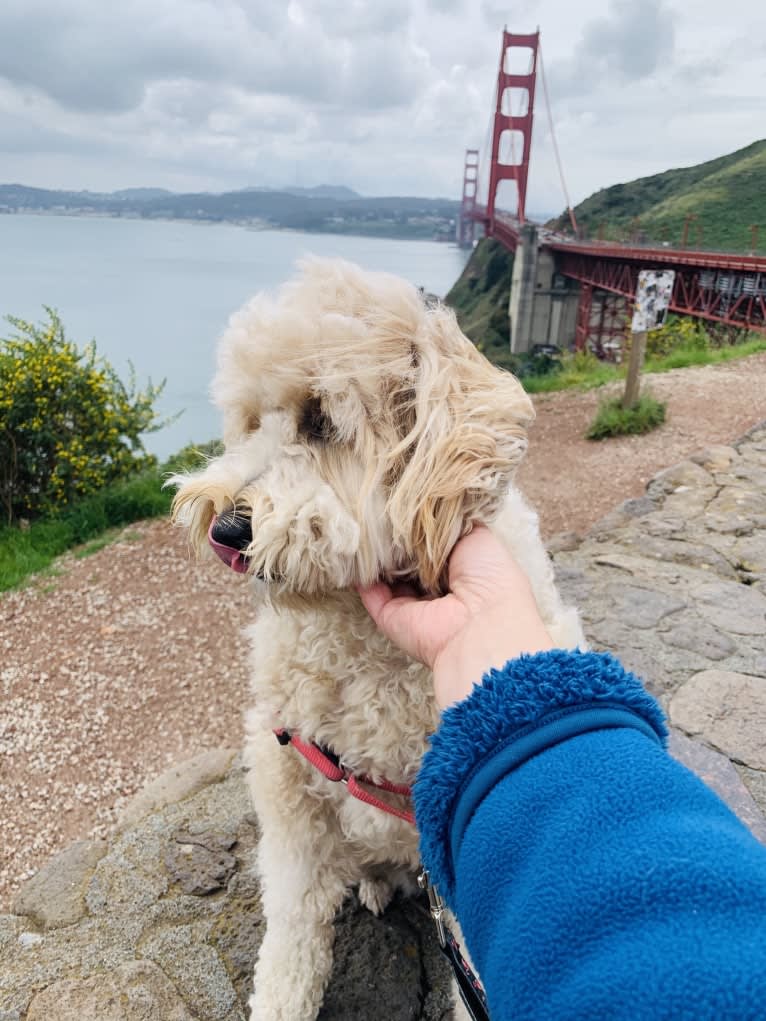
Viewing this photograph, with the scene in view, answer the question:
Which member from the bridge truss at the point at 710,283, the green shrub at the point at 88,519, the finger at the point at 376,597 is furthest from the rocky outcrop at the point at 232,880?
the bridge truss at the point at 710,283

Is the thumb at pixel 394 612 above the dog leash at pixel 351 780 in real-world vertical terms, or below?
above

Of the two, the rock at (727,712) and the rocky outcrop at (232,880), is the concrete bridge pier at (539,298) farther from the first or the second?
the rock at (727,712)

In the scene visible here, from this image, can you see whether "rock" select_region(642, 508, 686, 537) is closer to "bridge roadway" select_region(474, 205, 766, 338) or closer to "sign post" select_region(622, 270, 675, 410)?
"sign post" select_region(622, 270, 675, 410)

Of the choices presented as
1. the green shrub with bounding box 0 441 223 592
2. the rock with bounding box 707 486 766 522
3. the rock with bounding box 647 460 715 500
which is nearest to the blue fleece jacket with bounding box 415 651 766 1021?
the rock with bounding box 707 486 766 522

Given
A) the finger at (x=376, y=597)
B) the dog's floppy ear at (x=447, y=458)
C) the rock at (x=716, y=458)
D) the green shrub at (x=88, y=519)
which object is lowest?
the green shrub at (x=88, y=519)

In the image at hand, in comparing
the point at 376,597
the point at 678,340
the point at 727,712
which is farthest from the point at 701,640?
the point at 678,340

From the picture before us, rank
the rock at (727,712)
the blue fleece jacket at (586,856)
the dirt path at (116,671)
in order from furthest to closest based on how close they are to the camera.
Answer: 1. the dirt path at (116,671)
2. the rock at (727,712)
3. the blue fleece jacket at (586,856)

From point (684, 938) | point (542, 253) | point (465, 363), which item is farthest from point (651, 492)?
point (542, 253)

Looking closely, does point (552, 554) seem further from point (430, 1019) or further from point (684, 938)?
point (684, 938)
